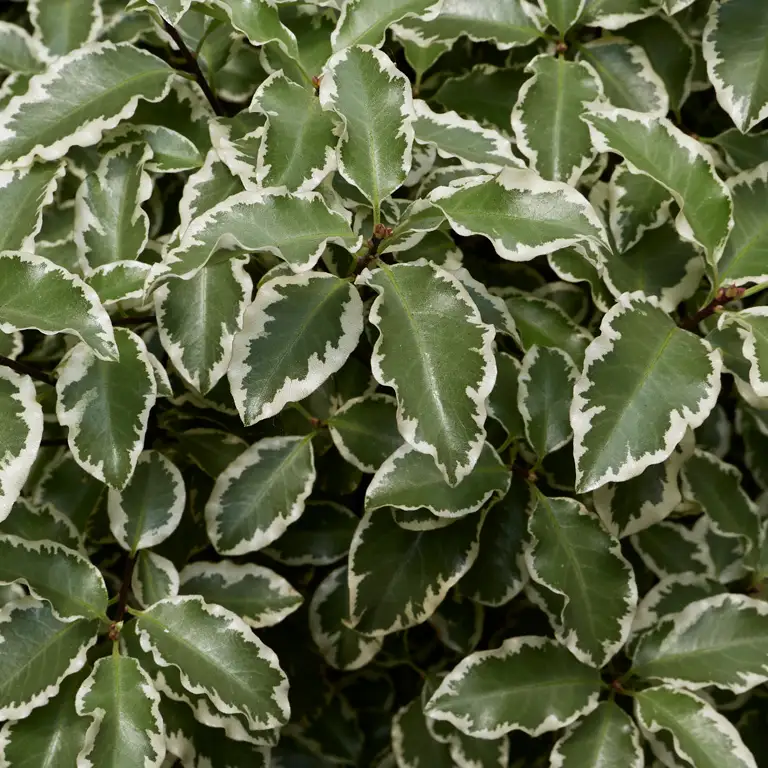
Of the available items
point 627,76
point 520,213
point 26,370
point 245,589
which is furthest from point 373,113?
point 245,589

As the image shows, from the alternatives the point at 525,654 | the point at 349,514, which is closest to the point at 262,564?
the point at 349,514

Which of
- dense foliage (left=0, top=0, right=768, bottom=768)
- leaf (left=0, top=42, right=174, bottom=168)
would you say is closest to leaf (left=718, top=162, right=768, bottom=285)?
dense foliage (left=0, top=0, right=768, bottom=768)

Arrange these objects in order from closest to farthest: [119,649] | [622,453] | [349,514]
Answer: [622,453]
[119,649]
[349,514]

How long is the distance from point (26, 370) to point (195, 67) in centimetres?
49

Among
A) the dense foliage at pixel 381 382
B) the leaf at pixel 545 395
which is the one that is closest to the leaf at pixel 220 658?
the dense foliage at pixel 381 382

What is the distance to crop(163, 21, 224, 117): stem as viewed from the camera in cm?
104

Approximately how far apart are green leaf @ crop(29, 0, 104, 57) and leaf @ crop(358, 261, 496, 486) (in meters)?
0.70

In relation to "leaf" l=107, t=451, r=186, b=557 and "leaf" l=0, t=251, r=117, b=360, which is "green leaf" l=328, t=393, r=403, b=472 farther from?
"leaf" l=0, t=251, r=117, b=360

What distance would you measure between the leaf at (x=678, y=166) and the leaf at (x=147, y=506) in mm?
720

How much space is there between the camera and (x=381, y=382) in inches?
31.7

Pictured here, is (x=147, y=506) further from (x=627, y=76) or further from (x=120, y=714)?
(x=627, y=76)

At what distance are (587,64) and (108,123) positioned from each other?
2.18 feet

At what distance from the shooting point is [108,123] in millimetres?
1020

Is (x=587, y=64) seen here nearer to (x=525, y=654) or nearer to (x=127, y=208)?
(x=127, y=208)
